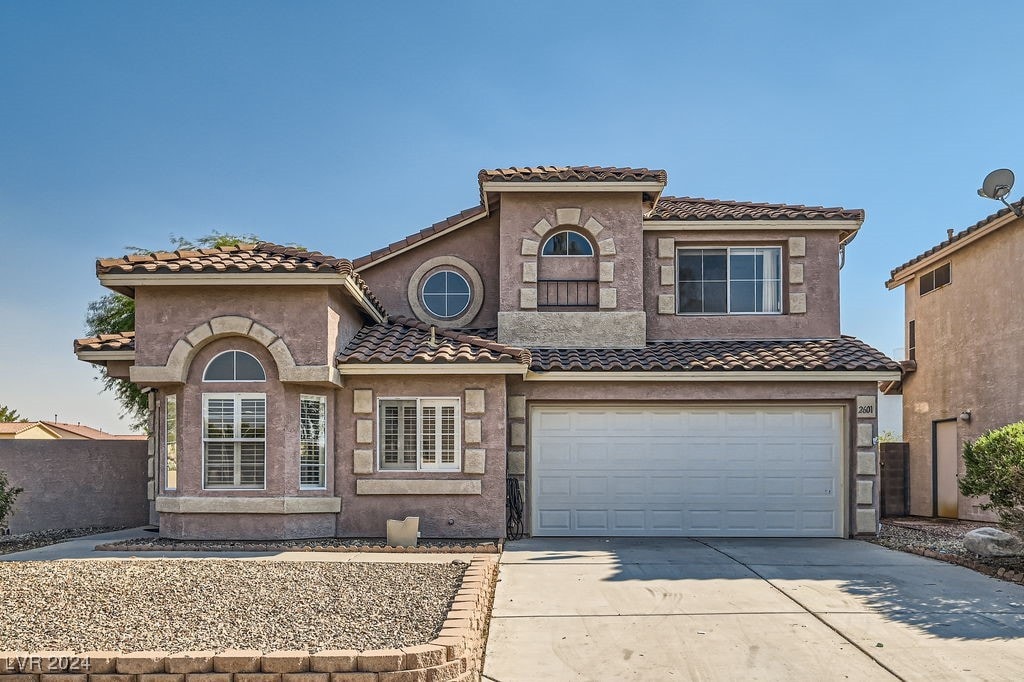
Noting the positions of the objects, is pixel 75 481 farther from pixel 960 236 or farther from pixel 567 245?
pixel 960 236

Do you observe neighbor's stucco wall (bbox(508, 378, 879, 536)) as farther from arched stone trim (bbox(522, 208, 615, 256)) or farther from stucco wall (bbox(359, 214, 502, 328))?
stucco wall (bbox(359, 214, 502, 328))

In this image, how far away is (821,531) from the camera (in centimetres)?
1510

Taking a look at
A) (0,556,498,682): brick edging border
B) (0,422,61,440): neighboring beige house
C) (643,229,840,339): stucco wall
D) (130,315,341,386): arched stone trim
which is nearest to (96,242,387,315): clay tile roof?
(130,315,341,386): arched stone trim

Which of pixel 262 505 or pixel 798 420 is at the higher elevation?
pixel 798 420

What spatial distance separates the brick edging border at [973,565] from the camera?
10.6 meters

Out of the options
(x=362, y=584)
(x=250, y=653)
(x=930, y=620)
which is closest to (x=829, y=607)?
(x=930, y=620)

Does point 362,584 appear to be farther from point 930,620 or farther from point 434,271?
point 434,271

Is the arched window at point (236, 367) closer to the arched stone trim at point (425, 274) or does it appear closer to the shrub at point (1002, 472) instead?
the arched stone trim at point (425, 274)

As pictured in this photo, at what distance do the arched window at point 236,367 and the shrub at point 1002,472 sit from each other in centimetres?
1028

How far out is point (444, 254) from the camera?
682 inches

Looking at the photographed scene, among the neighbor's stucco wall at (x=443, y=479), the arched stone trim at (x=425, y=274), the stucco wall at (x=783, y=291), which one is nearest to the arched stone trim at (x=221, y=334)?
the neighbor's stucco wall at (x=443, y=479)

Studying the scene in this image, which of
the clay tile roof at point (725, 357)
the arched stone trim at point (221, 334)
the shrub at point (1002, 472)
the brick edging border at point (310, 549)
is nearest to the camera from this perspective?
the shrub at point (1002, 472)

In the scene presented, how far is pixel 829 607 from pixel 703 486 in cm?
616

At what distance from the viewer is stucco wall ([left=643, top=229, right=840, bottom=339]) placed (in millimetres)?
16781
